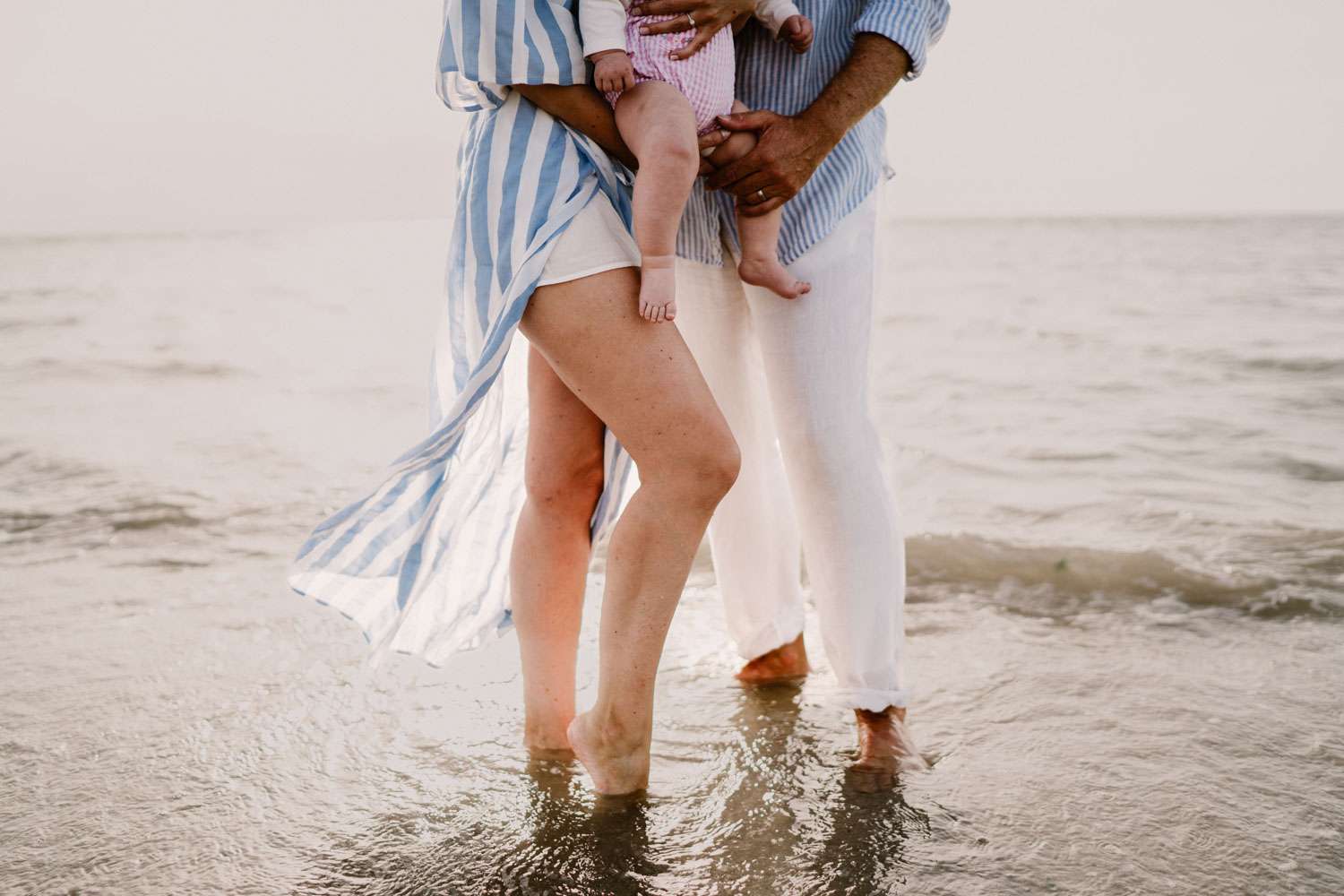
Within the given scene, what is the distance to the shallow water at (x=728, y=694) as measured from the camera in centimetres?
169

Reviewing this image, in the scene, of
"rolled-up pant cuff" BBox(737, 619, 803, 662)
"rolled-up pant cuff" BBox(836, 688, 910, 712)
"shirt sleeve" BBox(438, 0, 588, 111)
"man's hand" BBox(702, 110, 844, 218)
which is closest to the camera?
"shirt sleeve" BBox(438, 0, 588, 111)

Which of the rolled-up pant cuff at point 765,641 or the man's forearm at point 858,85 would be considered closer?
the man's forearm at point 858,85

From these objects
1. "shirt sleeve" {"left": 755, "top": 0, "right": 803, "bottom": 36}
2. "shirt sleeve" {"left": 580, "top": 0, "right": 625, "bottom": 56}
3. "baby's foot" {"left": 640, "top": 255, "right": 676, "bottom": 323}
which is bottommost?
"baby's foot" {"left": 640, "top": 255, "right": 676, "bottom": 323}

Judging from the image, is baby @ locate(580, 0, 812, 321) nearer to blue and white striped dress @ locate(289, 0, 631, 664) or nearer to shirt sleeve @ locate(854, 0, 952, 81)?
blue and white striped dress @ locate(289, 0, 631, 664)

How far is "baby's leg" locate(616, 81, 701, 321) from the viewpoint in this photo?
5.18 feet

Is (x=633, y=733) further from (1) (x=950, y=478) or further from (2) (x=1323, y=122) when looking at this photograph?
(2) (x=1323, y=122)

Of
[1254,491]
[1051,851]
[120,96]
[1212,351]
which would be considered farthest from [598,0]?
[120,96]

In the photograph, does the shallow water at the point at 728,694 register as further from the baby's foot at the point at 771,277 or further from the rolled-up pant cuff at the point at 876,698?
the baby's foot at the point at 771,277

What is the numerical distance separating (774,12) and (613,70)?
1.45ft

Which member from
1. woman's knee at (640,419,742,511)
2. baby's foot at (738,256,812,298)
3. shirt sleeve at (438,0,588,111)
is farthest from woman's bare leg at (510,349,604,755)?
shirt sleeve at (438,0,588,111)

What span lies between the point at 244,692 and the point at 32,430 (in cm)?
343

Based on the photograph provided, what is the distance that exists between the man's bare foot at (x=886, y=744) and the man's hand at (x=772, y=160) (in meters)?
1.02

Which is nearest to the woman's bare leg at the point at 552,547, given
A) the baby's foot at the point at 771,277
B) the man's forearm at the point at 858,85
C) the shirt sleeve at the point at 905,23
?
the baby's foot at the point at 771,277

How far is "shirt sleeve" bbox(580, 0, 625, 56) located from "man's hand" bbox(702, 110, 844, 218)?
10.8 inches
